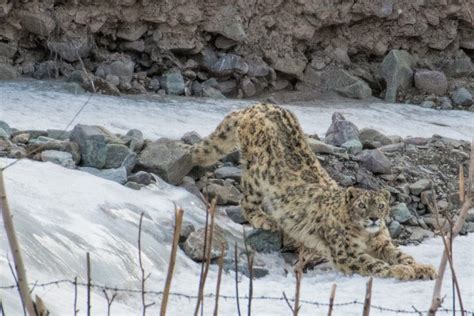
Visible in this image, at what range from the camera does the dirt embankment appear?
37.4ft

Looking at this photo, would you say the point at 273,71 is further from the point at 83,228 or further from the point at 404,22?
the point at 83,228

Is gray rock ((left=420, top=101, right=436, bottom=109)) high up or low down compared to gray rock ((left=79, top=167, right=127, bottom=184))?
up

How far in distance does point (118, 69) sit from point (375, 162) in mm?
3476

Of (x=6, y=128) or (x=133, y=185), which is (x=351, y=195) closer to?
(x=133, y=185)

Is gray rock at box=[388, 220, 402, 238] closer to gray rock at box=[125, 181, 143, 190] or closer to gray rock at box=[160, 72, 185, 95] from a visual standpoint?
gray rock at box=[125, 181, 143, 190]

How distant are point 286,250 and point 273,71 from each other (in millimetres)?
5393

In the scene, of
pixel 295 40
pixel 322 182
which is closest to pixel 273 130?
pixel 322 182

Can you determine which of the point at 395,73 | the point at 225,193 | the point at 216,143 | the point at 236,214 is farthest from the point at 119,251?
the point at 395,73

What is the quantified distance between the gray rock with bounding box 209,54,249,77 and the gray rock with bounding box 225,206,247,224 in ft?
14.2

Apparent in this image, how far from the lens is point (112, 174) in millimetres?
7734

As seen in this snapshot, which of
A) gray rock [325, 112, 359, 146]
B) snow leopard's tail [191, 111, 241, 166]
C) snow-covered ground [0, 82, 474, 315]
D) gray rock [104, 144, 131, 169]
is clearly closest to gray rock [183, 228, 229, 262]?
snow-covered ground [0, 82, 474, 315]

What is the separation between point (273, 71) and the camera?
41.7 feet

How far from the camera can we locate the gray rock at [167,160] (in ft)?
26.6

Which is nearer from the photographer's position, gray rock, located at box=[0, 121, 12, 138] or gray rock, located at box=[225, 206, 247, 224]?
gray rock, located at box=[225, 206, 247, 224]
